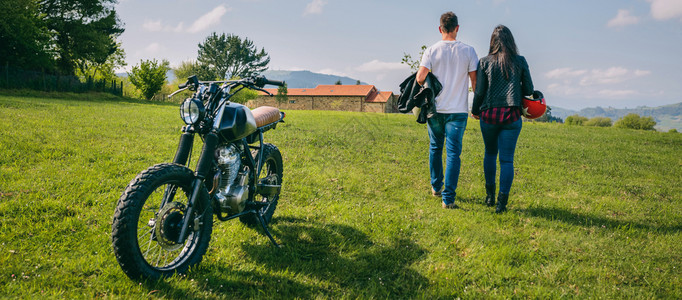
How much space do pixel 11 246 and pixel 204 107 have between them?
6.88 feet

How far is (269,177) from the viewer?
4.17 metres

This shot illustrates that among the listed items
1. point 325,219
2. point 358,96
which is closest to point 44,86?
point 325,219

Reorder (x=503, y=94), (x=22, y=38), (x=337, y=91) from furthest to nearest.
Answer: (x=337, y=91) → (x=22, y=38) → (x=503, y=94)

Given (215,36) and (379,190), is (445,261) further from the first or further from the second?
(215,36)

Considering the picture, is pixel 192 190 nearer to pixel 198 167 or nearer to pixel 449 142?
pixel 198 167

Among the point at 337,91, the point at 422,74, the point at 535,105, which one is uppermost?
the point at 337,91

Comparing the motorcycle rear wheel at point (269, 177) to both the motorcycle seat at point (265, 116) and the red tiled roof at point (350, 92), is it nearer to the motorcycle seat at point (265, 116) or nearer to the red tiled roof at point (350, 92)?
the motorcycle seat at point (265, 116)

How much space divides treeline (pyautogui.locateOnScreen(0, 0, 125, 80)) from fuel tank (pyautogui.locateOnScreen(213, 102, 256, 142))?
121ft

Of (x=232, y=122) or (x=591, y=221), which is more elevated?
(x=232, y=122)

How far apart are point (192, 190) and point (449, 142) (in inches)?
138

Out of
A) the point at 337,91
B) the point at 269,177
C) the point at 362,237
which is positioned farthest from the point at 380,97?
the point at 362,237

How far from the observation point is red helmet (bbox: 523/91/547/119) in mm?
4710

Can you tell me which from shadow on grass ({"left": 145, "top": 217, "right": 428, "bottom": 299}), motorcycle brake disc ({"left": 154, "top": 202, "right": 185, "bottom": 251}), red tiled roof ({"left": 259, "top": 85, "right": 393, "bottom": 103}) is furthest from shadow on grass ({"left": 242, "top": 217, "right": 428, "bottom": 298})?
red tiled roof ({"left": 259, "top": 85, "right": 393, "bottom": 103})

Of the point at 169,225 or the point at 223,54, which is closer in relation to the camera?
the point at 169,225
